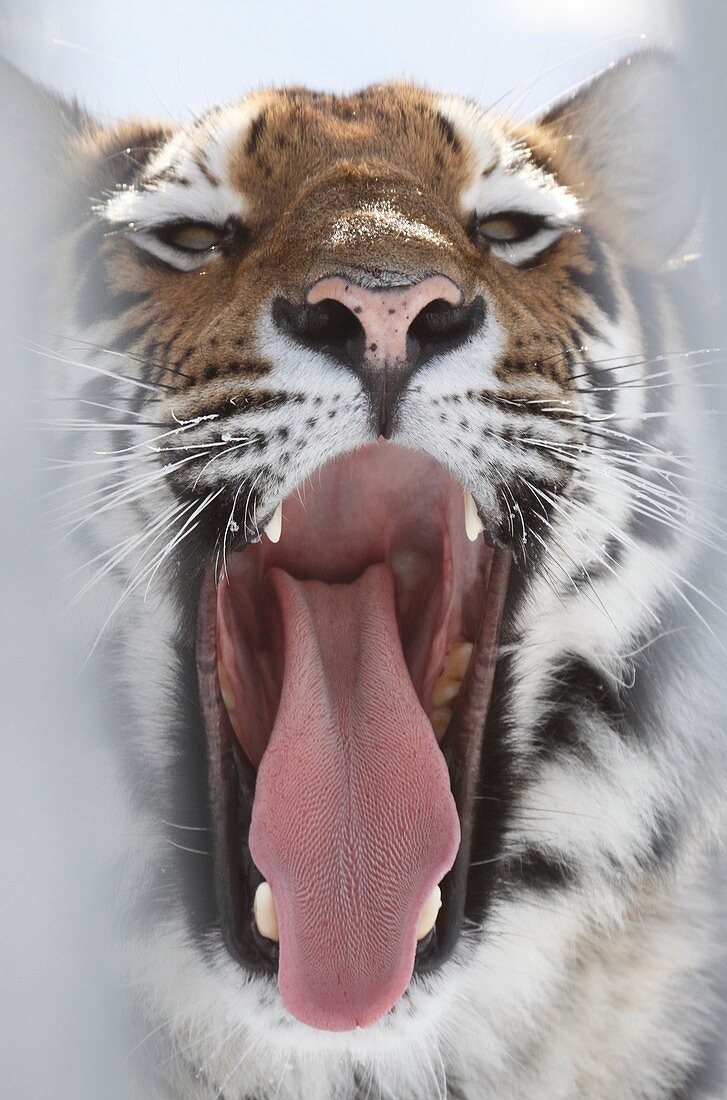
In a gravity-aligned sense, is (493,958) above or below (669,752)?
below

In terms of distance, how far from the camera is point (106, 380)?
0.59m

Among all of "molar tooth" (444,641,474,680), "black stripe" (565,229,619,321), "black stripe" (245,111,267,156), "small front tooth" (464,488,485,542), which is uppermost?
"black stripe" (245,111,267,156)

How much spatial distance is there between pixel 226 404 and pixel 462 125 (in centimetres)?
24

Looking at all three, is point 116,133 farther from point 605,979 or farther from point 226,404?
point 605,979

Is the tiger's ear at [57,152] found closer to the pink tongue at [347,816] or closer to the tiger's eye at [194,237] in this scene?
the tiger's eye at [194,237]

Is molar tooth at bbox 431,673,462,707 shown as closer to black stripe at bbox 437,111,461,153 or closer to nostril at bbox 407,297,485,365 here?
nostril at bbox 407,297,485,365

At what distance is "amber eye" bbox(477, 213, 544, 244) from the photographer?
660 mm

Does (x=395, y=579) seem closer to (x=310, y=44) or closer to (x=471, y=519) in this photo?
(x=471, y=519)

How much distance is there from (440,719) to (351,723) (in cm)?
8

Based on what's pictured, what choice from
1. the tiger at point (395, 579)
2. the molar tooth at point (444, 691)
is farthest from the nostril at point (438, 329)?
the molar tooth at point (444, 691)

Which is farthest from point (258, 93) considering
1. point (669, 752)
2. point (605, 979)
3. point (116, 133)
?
point (605, 979)

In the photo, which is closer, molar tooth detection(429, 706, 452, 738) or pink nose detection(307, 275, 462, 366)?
pink nose detection(307, 275, 462, 366)

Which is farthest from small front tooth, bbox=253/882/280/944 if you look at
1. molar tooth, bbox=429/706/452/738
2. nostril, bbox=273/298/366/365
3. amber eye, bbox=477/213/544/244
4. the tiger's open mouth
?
amber eye, bbox=477/213/544/244

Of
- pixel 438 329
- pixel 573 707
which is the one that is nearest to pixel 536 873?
pixel 573 707
